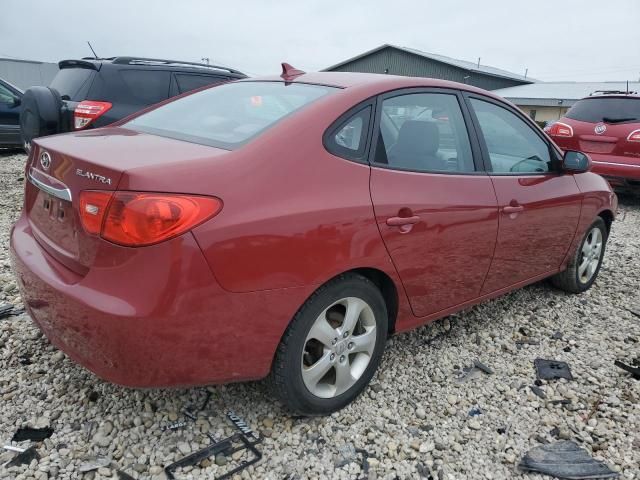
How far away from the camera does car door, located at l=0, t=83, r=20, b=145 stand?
350 inches

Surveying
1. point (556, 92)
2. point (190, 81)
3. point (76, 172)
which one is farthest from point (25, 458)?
point (556, 92)

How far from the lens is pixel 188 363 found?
72.7 inches

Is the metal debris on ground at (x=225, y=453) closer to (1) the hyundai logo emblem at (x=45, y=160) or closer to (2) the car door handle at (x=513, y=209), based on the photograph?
(1) the hyundai logo emblem at (x=45, y=160)

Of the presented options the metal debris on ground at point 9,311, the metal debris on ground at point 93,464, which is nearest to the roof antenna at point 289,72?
the metal debris on ground at point 93,464

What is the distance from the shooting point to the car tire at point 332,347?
2.08 metres

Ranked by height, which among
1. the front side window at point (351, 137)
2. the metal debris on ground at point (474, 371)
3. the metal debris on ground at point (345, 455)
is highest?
the front side window at point (351, 137)

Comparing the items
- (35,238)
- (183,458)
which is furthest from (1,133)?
(183,458)

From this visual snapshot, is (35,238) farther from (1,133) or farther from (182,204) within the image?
(1,133)

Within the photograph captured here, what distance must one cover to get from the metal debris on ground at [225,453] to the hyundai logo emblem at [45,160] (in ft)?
4.40

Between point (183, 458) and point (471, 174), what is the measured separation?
2.00 metres

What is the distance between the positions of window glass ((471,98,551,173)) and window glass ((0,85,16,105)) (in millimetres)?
8990

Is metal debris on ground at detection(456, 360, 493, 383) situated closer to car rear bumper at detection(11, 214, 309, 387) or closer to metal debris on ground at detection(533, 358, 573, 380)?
metal debris on ground at detection(533, 358, 573, 380)

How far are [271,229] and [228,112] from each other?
88 cm

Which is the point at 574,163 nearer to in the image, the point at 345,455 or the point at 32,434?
the point at 345,455
